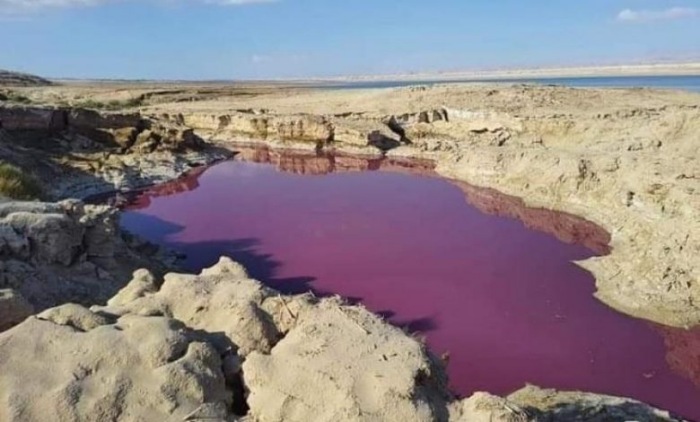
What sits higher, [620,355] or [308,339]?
[308,339]

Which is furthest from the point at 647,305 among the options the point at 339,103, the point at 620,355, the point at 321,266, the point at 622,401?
the point at 339,103

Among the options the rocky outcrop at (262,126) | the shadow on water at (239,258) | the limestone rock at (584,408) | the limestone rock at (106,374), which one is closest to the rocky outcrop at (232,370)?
the limestone rock at (106,374)

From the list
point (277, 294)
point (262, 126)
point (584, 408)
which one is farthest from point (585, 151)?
point (277, 294)

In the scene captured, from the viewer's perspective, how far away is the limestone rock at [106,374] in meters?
4.11

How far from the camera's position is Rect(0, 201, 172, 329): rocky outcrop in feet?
29.3

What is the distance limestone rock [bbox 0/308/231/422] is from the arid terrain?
0.04 feet

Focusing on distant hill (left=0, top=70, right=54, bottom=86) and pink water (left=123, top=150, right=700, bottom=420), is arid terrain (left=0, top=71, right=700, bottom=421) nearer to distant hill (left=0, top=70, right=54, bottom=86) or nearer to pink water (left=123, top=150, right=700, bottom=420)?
pink water (left=123, top=150, right=700, bottom=420)

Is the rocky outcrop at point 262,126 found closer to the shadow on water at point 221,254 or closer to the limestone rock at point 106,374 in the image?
the shadow on water at point 221,254

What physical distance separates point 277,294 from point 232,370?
1032 mm

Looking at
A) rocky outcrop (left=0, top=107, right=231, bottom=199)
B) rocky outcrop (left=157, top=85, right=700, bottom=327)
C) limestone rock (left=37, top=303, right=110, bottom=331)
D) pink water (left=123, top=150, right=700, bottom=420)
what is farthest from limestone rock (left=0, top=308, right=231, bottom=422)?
rocky outcrop (left=0, top=107, right=231, bottom=199)

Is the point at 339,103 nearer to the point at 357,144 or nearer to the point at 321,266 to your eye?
the point at 357,144

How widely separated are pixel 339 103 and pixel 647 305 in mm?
27524

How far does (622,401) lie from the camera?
7469mm

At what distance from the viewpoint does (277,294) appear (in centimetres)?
572
